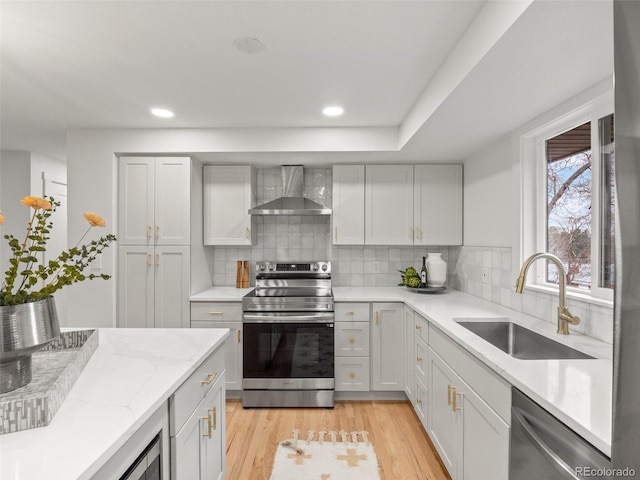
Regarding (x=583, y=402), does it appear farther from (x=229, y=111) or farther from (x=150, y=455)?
(x=229, y=111)

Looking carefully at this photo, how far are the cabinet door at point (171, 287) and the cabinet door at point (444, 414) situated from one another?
6.79ft

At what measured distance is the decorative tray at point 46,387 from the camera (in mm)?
848

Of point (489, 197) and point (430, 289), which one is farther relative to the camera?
point (430, 289)

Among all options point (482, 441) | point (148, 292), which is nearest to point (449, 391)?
point (482, 441)

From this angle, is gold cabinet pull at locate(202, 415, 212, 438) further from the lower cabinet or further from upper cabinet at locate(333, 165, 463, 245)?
upper cabinet at locate(333, 165, 463, 245)

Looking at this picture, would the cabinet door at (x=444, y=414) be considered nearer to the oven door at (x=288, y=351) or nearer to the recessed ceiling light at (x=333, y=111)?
the oven door at (x=288, y=351)

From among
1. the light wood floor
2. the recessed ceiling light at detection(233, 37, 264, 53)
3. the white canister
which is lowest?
the light wood floor

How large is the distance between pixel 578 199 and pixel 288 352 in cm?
228

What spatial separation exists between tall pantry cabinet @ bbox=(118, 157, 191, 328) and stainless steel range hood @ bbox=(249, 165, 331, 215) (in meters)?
0.68

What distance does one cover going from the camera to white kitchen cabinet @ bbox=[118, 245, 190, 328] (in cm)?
316

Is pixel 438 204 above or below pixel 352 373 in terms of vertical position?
above

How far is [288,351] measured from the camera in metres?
3.00

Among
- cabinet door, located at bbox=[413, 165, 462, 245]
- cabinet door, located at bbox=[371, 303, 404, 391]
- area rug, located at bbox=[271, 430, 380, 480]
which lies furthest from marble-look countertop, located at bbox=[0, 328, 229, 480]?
cabinet door, located at bbox=[413, 165, 462, 245]

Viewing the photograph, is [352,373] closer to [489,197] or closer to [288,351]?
[288,351]
